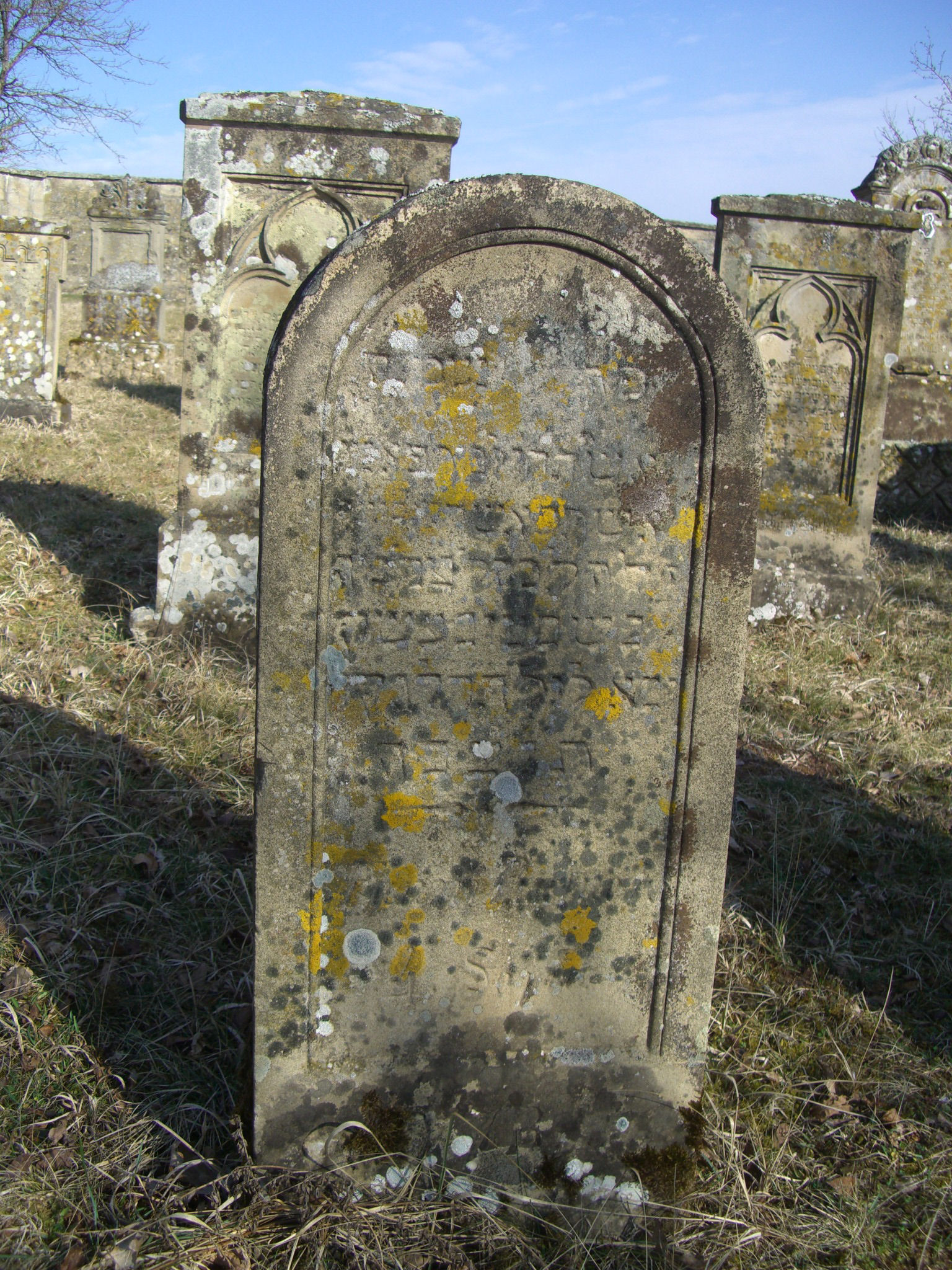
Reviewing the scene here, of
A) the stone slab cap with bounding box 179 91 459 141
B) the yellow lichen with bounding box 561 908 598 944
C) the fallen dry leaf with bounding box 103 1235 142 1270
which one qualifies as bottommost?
the fallen dry leaf with bounding box 103 1235 142 1270

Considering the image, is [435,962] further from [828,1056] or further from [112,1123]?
[828,1056]

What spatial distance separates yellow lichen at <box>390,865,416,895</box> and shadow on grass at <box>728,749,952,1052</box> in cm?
171

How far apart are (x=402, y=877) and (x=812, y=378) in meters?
5.89

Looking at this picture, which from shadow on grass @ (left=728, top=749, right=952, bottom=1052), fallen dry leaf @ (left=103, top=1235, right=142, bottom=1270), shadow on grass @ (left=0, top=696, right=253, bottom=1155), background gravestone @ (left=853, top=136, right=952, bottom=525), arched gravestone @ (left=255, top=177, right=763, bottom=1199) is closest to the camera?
fallen dry leaf @ (left=103, top=1235, right=142, bottom=1270)

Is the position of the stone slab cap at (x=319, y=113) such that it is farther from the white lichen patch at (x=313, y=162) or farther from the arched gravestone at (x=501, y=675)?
the arched gravestone at (x=501, y=675)

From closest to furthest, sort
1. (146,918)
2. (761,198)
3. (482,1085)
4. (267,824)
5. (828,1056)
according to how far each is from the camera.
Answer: (267,824)
(482,1085)
(828,1056)
(146,918)
(761,198)

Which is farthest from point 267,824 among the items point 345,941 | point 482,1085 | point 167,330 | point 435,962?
point 167,330

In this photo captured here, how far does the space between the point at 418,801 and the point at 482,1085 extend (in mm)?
721

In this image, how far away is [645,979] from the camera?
2150 millimetres

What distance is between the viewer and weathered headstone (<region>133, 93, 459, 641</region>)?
188 inches

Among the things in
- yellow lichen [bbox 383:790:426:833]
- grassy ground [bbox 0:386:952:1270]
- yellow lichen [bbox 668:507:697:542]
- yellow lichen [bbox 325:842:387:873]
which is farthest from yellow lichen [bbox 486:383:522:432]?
grassy ground [bbox 0:386:952:1270]

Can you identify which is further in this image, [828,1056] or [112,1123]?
[828,1056]

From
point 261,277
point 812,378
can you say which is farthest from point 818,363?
point 261,277

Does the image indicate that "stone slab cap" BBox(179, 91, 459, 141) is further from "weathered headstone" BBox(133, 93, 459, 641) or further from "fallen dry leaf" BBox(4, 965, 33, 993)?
"fallen dry leaf" BBox(4, 965, 33, 993)
